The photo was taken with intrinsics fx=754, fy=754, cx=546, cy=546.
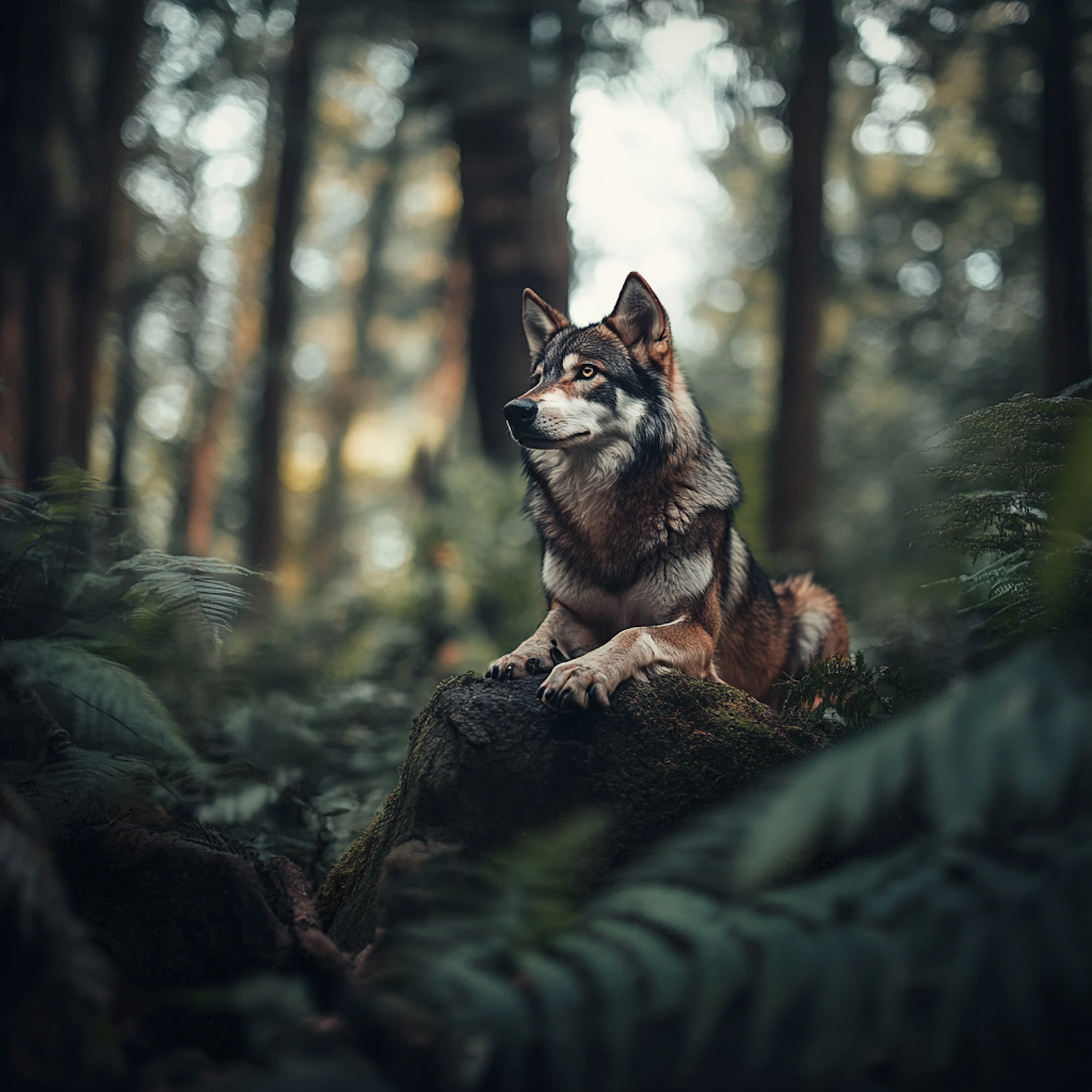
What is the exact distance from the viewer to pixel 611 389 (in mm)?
3971

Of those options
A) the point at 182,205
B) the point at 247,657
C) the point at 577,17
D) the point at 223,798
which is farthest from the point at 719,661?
the point at 182,205

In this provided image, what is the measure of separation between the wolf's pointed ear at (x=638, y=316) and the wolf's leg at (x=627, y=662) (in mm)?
1604

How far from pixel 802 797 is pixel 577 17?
8771mm

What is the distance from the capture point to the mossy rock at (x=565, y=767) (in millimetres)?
2777

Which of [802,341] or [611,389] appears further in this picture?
[802,341]

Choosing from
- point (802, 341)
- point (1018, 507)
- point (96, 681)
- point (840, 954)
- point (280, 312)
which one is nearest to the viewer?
point (840, 954)

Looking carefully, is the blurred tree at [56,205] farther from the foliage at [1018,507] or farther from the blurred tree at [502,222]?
the foliage at [1018,507]

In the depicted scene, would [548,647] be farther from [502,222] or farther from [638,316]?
[502,222]

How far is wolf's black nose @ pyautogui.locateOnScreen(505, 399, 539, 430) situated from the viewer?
3.65 m

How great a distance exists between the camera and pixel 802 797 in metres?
1.35

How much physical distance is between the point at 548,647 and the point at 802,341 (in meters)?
8.61

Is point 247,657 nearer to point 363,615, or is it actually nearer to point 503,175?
point 363,615

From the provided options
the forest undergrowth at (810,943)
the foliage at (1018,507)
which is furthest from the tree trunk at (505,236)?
the forest undergrowth at (810,943)

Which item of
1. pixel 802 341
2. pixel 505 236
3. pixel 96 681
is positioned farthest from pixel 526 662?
pixel 802 341
